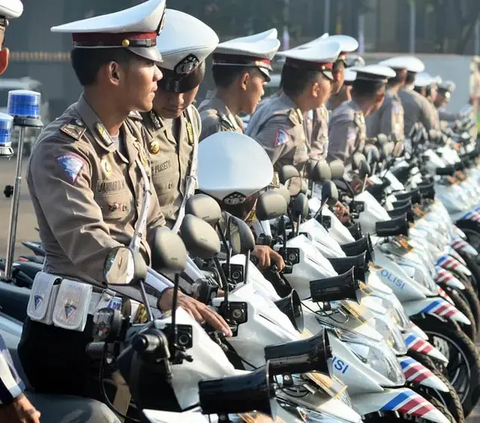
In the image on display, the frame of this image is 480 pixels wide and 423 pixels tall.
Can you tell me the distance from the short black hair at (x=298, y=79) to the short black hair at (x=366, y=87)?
293 cm

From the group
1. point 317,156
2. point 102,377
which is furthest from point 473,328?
point 102,377

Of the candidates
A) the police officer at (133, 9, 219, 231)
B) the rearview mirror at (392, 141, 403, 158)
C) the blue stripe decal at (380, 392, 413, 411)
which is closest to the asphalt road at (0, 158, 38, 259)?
the rearview mirror at (392, 141, 403, 158)

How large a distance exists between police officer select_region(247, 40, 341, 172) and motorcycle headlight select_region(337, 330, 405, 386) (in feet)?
6.30

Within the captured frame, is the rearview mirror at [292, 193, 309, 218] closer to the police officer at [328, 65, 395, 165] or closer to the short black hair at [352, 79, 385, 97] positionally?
the police officer at [328, 65, 395, 165]

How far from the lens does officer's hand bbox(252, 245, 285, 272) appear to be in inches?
158

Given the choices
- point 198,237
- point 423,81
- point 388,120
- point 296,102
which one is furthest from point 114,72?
point 423,81

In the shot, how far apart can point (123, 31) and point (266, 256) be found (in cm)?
113

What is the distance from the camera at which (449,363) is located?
5.72m

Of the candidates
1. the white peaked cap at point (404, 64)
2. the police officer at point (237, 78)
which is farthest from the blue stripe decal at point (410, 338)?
the white peaked cap at point (404, 64)

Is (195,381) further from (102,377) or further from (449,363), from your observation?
(449,363)

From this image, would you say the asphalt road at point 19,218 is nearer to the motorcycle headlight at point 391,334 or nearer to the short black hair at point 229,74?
the short black hair at point 229,74

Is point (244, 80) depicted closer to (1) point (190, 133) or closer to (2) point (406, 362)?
(1) point (190, 133)

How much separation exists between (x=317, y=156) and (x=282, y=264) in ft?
10.8

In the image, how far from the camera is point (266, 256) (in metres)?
4.04
